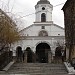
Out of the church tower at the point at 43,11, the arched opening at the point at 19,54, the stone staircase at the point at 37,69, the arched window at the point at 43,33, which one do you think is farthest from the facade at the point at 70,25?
the arched window at the point at 43,33

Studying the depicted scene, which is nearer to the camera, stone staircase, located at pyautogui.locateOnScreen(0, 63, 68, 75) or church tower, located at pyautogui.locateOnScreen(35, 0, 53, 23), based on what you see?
stone staircase, located at pyautogui.locateOnScreen(0, 63, 68, 75)

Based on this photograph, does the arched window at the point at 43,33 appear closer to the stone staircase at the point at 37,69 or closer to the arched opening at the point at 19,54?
the arched opening at the point at 19,54

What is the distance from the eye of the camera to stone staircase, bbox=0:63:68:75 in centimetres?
1923

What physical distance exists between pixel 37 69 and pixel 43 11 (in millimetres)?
44158

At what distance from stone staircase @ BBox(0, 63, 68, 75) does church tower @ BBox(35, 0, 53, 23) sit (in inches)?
1633

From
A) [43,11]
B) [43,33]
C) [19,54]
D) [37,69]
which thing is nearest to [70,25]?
[37,69]

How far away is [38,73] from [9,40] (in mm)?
4925

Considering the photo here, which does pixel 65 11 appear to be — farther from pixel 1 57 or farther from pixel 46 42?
pixel 46 42

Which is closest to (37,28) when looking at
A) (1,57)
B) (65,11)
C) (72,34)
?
(65,11)

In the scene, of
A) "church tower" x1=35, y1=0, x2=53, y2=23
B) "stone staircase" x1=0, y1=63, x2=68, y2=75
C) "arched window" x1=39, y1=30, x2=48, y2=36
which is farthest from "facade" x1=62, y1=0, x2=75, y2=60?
"arched window" x1=39, y1=30, x2=48, y2=36

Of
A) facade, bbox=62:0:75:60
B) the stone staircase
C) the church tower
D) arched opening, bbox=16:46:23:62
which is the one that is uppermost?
the church tower

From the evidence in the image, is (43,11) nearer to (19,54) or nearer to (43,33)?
(43,33)

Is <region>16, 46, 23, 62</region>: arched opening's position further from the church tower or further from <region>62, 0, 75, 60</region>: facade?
the church tower

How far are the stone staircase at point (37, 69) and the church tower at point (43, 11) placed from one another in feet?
136
